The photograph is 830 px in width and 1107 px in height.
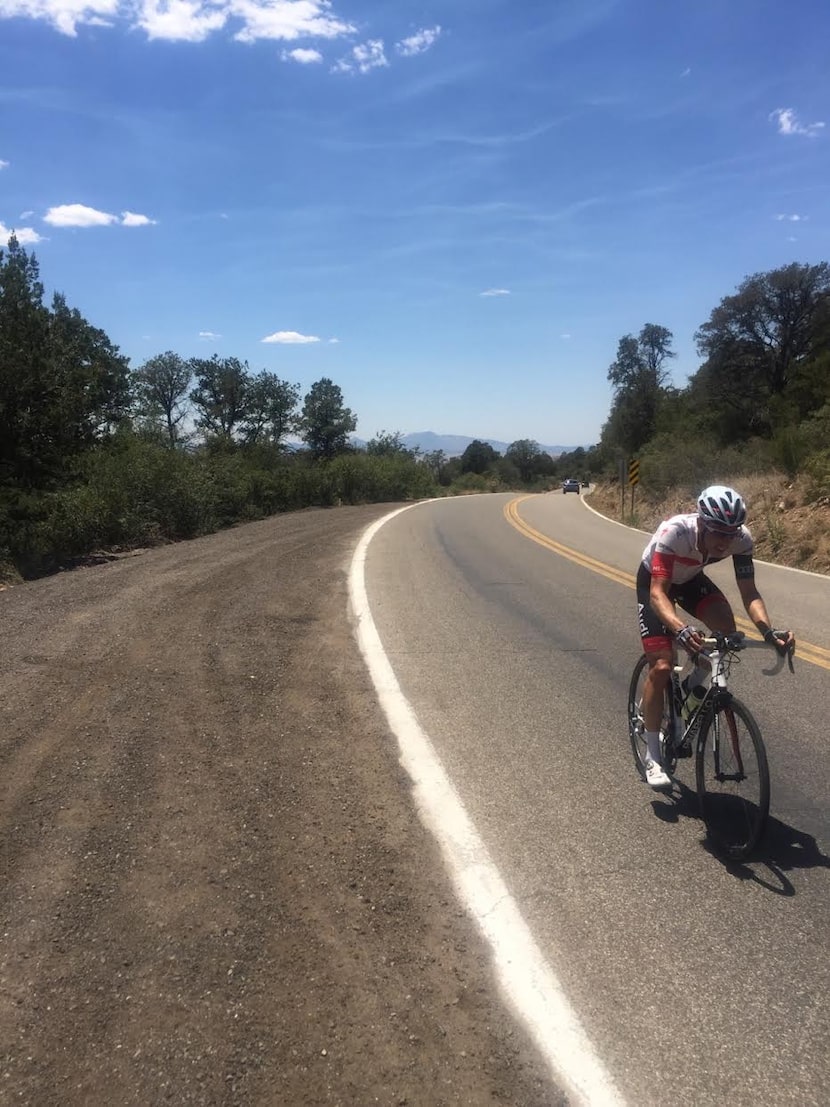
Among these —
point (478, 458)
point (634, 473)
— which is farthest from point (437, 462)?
point (634, 473)

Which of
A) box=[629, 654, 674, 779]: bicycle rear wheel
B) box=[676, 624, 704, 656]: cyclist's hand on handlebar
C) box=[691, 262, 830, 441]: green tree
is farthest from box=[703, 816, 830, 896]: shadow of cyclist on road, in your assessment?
box=[691, 262, 830, 441]: green tree

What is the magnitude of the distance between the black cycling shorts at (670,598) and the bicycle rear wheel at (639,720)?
0.30 metres

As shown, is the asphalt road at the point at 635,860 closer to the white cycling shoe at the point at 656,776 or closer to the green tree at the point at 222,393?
the white cycling shoe at the point at 656,776

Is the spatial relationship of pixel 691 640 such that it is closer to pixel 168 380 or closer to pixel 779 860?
pixel 779 860

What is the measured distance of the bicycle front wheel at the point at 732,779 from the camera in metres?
3.61

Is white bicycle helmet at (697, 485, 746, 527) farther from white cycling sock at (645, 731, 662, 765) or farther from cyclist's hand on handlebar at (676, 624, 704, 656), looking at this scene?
white cycling sock at (645, 731, 662, 765)

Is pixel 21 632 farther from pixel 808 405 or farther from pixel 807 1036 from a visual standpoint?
pixel 808 405

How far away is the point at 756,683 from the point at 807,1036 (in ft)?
14.0

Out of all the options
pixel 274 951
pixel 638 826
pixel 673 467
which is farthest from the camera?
pixel 673 467

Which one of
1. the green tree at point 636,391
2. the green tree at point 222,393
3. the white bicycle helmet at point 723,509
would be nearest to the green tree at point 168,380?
the green tree at point 222,393

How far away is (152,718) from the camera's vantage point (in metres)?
5.25

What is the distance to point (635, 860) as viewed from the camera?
3.57 metres

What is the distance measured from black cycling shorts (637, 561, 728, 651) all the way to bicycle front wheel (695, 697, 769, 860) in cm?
50

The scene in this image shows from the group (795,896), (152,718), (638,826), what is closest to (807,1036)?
(795,896)
